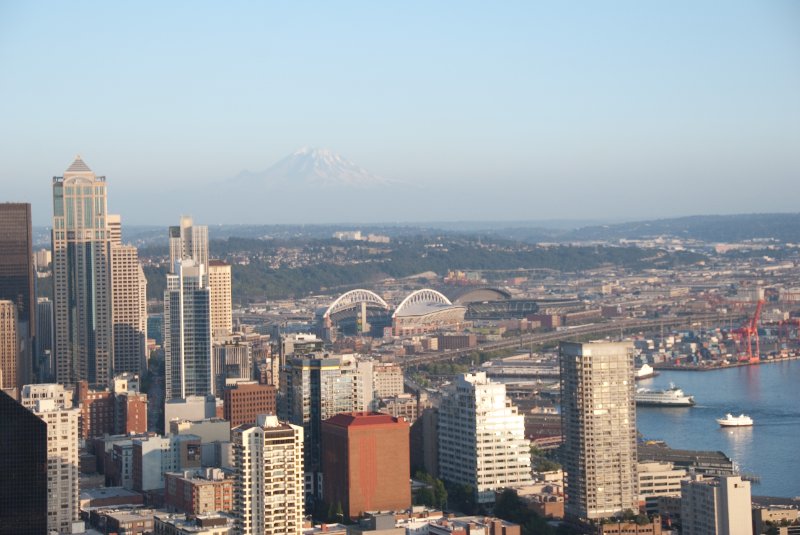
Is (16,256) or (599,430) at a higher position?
(16,256)

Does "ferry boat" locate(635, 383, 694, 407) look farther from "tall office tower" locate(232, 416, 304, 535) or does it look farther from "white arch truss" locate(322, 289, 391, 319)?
"white arch truss" locate(322, 289, 391, 319)

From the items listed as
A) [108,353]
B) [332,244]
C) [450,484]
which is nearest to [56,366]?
[108,353]

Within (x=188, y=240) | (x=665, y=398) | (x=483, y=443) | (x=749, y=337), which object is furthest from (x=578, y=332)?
(x=483, y=443)

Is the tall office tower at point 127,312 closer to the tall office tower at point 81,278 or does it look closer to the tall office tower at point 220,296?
the tall office tower at point 81,278

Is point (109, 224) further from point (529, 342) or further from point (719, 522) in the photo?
point (719, 522)

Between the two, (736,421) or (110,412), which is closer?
(110,412)

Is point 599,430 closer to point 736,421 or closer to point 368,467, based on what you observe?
point 368,467
